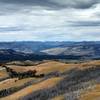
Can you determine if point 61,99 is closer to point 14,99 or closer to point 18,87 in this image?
point 14,99

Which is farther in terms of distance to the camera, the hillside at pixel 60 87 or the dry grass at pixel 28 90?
the dry grass at pixel 28 90

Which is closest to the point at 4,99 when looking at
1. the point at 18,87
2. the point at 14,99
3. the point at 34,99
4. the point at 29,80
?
the point at 14,99

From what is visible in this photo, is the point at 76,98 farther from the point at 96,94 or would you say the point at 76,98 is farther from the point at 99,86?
Result: the point at 99,86

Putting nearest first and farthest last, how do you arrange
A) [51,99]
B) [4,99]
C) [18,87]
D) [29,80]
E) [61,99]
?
1. [61,99]
2. [51,99]
3. [4,99]
4. [18,87]
5. [29,80]

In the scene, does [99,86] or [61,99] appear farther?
[99,86]

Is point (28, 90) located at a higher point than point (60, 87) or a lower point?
lower

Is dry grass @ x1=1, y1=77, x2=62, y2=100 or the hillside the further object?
dry grass @ x1=1, y1=77, x2=62, y2=100

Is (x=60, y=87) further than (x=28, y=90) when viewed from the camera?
No

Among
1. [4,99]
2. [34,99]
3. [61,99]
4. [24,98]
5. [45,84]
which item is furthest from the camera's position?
[45,84]

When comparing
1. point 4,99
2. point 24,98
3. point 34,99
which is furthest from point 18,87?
point 34,99

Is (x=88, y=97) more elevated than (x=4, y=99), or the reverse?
(x=88, y=97)
